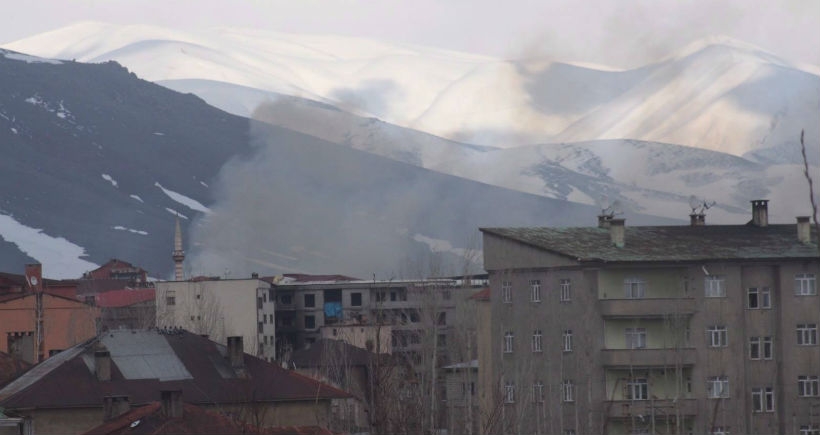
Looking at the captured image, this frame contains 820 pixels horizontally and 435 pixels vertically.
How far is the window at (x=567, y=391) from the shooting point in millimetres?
61000

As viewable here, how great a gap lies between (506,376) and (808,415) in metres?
9.82

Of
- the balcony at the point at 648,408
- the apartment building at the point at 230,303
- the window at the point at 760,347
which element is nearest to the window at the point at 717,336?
the window at the point at 760,347

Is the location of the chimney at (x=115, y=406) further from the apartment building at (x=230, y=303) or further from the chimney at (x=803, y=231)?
the apartment building at (x=230, y=303)

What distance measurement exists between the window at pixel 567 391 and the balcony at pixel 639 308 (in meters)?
2.40

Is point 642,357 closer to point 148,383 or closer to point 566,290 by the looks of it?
point 566,290

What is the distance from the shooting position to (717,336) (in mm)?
61875

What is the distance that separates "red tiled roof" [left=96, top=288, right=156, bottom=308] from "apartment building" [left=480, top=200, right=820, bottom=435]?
6822 cm

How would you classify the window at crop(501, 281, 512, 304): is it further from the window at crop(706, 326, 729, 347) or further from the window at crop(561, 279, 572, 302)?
the window at crop(706, 326, 729, 347)

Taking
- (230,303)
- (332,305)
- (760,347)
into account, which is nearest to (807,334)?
(760,347)

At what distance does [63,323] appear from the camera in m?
98.8

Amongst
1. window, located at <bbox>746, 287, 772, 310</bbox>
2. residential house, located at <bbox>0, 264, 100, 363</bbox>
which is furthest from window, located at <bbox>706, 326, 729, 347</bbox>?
residential house, located at <bbox>0, 264, 100, 363</bbox>

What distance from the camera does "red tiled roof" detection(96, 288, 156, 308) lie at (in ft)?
430

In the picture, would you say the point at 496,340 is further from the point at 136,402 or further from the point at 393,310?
the point at 393,310

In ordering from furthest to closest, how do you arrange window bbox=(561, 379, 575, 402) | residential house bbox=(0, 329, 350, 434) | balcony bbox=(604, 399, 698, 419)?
window bbox=(561, 379, 575, 402) < balcony bbox=(604, 399, 698, 419) < residential house bbox=(0, 329, 350, 434)
